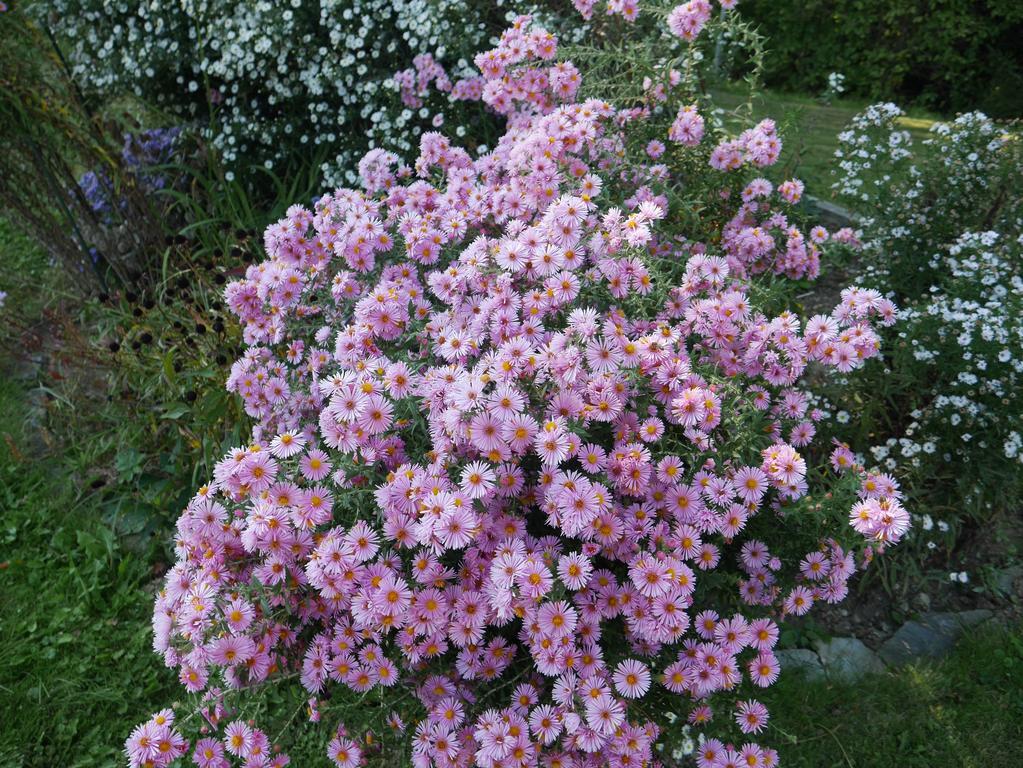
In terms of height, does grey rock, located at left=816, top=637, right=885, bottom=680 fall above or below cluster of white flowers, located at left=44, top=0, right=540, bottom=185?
below

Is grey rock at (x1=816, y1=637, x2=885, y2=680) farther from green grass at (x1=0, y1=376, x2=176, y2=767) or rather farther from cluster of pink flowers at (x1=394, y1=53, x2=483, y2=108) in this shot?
cluster of pink flowers at (x1=394, y1=53, x2=483, y2=108)

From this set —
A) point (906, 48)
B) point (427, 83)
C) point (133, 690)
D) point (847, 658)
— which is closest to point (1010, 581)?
point (847, 658)

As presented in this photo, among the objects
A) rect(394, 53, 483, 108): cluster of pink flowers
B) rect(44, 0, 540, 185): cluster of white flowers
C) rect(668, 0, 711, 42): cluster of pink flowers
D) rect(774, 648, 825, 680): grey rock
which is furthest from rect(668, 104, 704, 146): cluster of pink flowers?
rect(774, 648, 825, 680): grey rock

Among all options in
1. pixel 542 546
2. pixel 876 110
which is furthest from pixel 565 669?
pixel 876 110

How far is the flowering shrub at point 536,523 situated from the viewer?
1594 millimetres

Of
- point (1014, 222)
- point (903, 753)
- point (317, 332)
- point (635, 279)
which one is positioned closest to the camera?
point (635, 279)

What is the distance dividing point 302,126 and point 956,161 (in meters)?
3.19

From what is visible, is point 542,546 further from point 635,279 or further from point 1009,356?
point 1009,356

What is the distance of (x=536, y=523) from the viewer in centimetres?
185

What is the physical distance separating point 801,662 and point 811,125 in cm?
298

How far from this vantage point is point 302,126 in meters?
4.32

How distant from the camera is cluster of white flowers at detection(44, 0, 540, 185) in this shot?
373cm

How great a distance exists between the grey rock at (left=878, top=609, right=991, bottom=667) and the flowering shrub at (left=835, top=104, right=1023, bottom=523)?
0.29 meters

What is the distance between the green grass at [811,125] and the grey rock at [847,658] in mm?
1698
